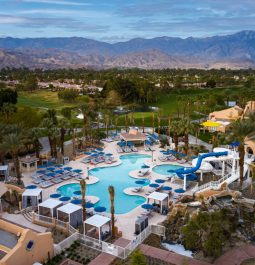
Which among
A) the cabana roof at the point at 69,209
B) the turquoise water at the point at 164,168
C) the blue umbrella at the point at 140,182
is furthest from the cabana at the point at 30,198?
the turquoise water at the point at 164,168

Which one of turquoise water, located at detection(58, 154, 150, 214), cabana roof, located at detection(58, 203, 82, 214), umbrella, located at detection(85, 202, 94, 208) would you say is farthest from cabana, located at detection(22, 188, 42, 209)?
umbrella, located at detection(85, 202, 94, 208)

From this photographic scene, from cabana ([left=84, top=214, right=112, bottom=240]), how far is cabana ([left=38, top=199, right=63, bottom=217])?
3238mm

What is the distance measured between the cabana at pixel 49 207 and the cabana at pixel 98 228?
10.6 feet

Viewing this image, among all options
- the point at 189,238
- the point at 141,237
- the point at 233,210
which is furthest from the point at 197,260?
the point at 233,210

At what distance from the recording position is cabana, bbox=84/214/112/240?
75.0 feet

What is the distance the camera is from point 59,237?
77.2 feet

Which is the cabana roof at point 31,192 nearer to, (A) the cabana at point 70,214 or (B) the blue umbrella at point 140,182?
(A) the cabana at point 70,214

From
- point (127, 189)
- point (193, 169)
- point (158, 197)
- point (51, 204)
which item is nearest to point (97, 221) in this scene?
point (51, 204)

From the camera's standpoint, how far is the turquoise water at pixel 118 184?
29203 mm

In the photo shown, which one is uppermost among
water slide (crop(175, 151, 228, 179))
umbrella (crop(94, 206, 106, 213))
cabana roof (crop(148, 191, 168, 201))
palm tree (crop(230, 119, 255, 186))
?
palm tree (crop(230, 119, 255, 186))

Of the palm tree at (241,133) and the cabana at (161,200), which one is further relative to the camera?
the palm tree at (241,133)

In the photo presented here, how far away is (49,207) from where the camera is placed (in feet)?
84.3

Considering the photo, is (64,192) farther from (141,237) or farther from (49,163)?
(141,237)

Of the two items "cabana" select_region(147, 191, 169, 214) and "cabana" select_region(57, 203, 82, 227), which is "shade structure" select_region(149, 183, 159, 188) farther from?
"cabana" select_region(57, 203, 82, 227)
